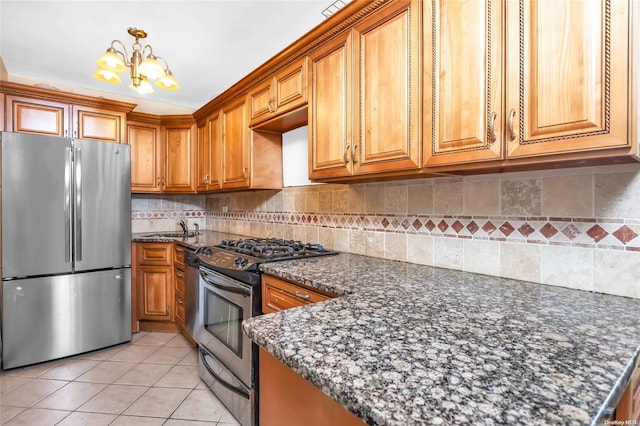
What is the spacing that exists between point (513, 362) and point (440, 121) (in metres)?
0.97

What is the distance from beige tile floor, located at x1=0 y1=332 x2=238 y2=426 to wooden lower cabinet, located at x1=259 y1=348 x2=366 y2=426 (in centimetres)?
100

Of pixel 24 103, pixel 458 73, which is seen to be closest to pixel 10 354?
pixel 24 103

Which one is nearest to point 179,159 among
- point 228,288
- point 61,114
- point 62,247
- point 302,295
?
point 61,114

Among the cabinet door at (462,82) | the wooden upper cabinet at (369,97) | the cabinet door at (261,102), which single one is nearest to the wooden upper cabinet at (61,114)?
the cabinet door at (261,102)

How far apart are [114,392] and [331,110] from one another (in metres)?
2.26

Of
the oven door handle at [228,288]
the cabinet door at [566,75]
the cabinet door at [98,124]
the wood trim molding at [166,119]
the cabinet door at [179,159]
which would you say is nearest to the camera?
the cabinet door at [566,75]

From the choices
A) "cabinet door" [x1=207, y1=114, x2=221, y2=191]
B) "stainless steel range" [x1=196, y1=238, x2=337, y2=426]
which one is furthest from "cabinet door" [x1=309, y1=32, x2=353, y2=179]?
"cabinet door" [x1=207, y1=114, x2=221, y2=191]

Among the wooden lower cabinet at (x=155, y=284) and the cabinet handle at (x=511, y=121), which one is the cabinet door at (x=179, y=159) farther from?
the cabinet handle at (x=511, y=121)

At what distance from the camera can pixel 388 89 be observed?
5.04 feet

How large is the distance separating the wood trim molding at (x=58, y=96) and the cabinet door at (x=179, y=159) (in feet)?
1.67

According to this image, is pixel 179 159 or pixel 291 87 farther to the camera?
pixel 179 159

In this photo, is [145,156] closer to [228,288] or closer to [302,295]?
[228,288]

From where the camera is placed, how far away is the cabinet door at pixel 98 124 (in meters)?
2.95

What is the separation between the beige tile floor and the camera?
1.85m
